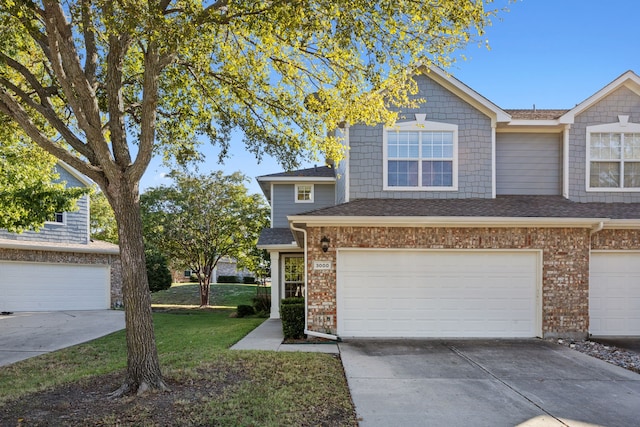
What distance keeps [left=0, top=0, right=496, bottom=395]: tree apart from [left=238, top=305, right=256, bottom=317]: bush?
27.1 ft

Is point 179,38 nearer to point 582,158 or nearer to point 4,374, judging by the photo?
point 4,374

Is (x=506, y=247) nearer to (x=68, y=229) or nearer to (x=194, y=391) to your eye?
(x=194, y=391)

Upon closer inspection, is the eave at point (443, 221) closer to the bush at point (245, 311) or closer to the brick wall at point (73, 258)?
the bush at point (245, 311)

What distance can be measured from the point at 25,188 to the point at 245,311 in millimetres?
8498

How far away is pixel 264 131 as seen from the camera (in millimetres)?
8500

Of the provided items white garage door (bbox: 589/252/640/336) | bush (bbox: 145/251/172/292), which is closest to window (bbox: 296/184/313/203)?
white garage door (bbox: 589/252/640/336)

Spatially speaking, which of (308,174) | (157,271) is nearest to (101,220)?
(157,271)

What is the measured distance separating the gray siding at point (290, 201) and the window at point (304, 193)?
14 centimetres

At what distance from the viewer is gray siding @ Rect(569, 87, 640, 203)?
1084 cm

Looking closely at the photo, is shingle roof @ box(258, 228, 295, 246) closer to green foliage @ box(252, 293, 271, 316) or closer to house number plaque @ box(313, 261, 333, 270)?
green foliage @ box(252, 293, 271, 316)

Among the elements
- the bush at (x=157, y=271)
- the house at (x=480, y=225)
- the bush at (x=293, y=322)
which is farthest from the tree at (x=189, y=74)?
the bush at (x=157, y=271)

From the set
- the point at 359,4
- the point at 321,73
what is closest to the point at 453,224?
the point at 321,73

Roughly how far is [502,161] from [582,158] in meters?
1.99

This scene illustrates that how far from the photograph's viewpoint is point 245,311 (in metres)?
15.7
